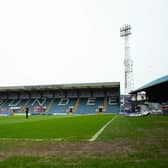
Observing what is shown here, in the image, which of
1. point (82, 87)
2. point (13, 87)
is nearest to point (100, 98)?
point (82, 87)

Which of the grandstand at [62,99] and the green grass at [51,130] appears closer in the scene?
the green grass at [51,130]

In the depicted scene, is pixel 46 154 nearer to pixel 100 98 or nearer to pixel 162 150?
pixel 162 150

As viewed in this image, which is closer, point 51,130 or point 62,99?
point 51,130

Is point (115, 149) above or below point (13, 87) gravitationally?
below

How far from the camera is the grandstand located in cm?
6222

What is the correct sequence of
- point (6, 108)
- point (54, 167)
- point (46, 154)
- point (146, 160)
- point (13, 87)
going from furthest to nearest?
1. point (13, 87)
2. point (6, 108)
3. point (46, 154)
4. point (146, 160)
5. point (54, 167)

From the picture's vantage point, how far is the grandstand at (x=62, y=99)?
204ft

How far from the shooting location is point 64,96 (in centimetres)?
7081

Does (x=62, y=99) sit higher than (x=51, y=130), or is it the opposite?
(x=62, y=99)

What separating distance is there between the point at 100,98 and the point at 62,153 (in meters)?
60.0

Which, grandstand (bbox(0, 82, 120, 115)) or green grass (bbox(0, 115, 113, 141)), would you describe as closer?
green grass (bbox(0, 115, 113, 141))

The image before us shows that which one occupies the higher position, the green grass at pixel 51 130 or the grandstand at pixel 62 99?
the grandstand at pixel 62 99

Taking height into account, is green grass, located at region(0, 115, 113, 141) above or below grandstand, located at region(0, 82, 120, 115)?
below

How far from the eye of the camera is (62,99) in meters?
69.4
